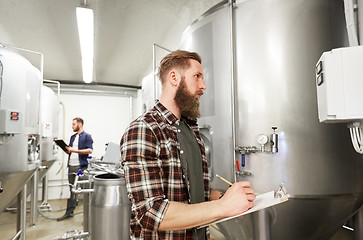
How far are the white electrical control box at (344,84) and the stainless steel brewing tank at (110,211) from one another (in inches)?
68.4

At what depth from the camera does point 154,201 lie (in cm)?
86

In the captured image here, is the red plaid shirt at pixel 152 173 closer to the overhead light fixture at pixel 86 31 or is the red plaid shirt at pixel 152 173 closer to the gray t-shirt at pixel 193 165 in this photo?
the gray t-shirt at pixel 193 165

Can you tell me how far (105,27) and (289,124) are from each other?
3305mm

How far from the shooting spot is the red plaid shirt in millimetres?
859

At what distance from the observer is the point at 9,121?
221 centimetres

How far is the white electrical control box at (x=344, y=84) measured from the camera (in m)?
1.16

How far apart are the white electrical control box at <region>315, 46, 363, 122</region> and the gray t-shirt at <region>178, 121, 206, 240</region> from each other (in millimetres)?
689

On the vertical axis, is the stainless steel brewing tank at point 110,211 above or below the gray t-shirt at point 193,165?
below

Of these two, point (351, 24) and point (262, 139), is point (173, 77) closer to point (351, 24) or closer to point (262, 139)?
point (262, 139)

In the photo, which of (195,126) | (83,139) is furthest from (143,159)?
(83,139)

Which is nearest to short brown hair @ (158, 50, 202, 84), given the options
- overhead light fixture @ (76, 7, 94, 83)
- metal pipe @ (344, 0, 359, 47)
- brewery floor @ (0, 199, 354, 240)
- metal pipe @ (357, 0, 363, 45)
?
metal pipe @ (344, 0, 359, 47)

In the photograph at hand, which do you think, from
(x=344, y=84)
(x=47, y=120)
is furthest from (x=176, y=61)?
(x=47, y=120)

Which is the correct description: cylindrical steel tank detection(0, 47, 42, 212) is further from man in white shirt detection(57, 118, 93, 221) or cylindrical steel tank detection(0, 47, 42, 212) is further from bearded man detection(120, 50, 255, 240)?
bearded man detection(120, 50, 255, 240)

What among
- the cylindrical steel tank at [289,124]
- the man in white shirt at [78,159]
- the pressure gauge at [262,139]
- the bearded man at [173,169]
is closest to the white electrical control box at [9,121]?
the bearded man at [173,169]
